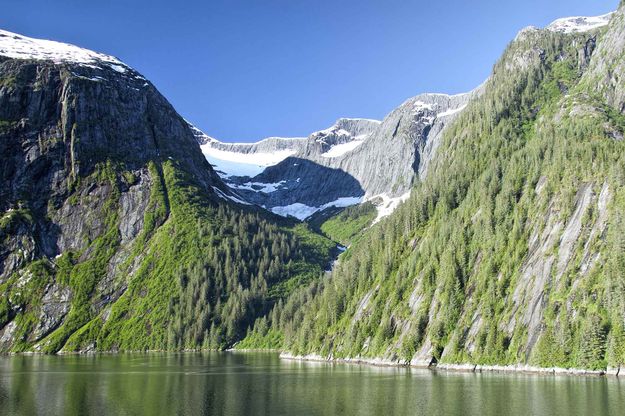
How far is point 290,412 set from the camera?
72250 millimetres

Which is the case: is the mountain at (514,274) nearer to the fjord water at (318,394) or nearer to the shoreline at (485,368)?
the shoreline at (485,368)

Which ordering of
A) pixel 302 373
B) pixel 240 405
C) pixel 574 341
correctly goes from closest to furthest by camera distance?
pixel 240 405 → pixel 574 341 → pixel 302 373

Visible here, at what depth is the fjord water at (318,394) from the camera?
72000 mm

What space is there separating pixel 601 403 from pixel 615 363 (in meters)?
31.0

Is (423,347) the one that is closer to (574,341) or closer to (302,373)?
(302,373)

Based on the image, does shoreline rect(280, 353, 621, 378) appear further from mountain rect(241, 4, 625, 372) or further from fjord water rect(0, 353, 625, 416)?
fjord water rect(0, 353, 625, 416)

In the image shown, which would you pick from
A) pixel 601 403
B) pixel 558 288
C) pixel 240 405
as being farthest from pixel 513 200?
pixel 240 405

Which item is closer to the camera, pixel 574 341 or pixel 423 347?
pixel 574 341

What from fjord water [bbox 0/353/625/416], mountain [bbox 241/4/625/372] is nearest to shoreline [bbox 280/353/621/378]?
mountain [bbox 241/4/625/372]

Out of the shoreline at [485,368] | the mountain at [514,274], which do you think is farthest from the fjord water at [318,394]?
the mountain at [514,274]

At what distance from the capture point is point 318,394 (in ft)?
292

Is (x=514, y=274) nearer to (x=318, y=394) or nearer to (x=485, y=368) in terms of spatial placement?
(x=485, y=368)

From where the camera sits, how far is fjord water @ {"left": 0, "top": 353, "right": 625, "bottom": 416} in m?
72.0

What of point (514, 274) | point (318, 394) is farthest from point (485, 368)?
point (318, 394)
